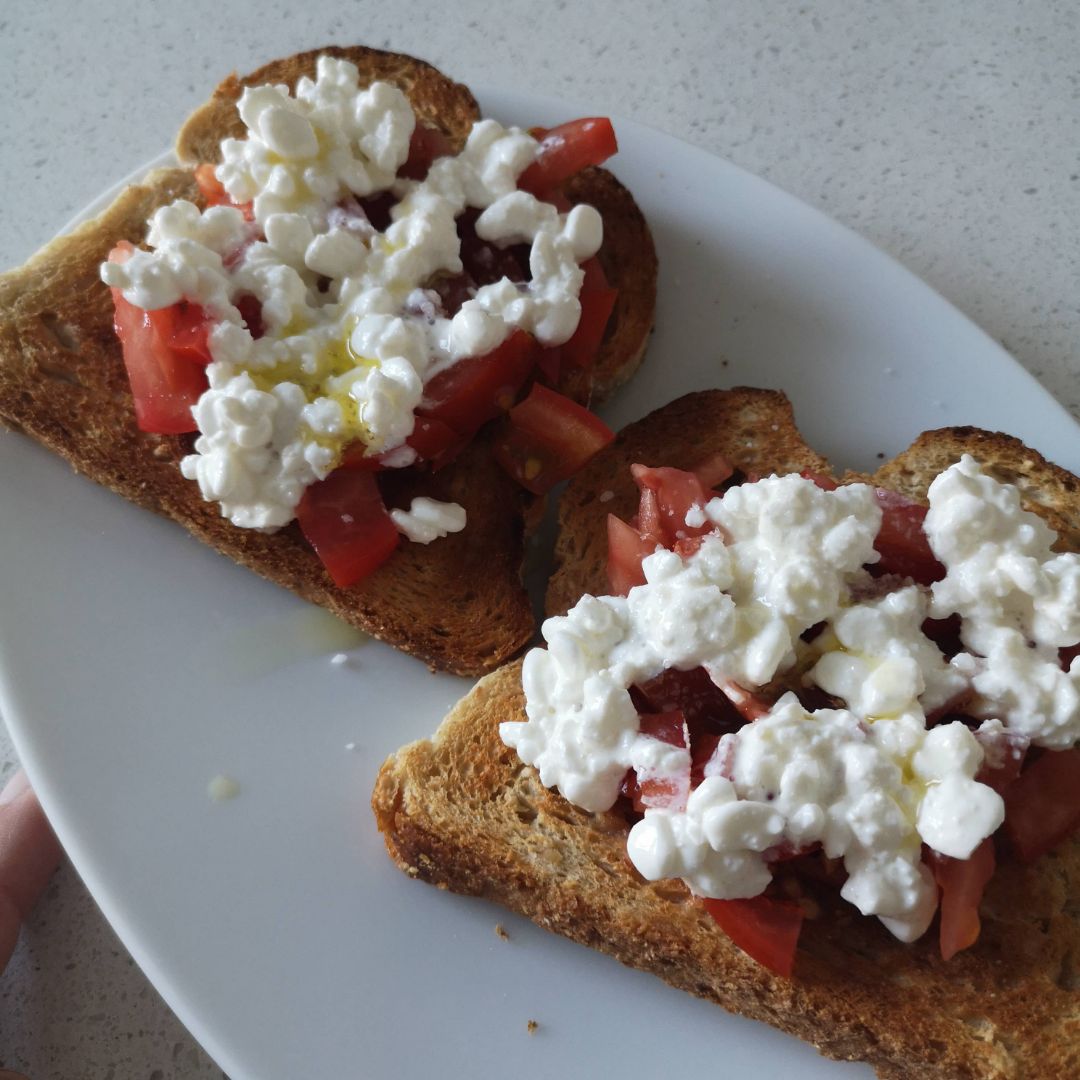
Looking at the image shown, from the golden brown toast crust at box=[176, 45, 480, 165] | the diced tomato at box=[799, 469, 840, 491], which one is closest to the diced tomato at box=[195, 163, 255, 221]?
the golden brown toast crust at box=[176, 45, 480, 165]

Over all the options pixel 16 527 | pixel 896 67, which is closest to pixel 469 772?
pixel 16 527

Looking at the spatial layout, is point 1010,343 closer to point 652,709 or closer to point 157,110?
point 652,709

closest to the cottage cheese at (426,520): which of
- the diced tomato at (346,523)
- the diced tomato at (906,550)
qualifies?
the diced tomato at (346,523)

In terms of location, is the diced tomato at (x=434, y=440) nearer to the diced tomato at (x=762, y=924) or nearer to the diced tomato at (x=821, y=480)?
the diced tomato at (x=821, y=480)

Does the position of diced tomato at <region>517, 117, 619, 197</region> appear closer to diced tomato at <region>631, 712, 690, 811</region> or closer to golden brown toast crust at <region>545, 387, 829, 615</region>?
golden brown toast crust at <region>545, 387, 829, 615</region>

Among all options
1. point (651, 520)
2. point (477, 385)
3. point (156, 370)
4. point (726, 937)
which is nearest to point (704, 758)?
point (726, 937)

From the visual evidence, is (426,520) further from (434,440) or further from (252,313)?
(252,313)
